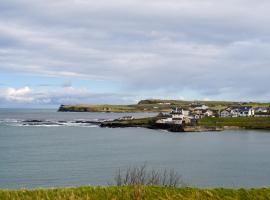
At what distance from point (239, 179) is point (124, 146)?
39750 mm

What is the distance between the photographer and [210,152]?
82.5 meters

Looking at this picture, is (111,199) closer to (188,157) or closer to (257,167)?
(257,167)

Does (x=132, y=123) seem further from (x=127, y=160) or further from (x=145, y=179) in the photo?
(x=145, y=179)

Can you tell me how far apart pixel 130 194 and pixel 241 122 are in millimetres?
136985

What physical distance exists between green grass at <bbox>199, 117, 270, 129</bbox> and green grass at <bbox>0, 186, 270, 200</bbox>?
12786 cm

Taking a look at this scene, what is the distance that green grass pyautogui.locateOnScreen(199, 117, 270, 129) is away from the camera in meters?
142

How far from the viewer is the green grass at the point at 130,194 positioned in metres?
15.7

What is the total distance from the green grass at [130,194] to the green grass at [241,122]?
12786 cm

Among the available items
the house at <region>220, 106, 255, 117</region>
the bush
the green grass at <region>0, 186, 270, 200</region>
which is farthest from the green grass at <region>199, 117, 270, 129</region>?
the green grass at <region>0, 186, 270, 200</region>

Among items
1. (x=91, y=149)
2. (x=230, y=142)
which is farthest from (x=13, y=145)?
(x=230, y=142)

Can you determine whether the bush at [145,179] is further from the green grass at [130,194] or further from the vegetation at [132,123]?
the vegetation at [132,123]

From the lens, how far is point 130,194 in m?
15.6

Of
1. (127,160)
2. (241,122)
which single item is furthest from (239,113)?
(127,160)

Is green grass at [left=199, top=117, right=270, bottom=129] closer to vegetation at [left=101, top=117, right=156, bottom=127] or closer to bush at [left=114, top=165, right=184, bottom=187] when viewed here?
vegetation at [left=101, top=117, right=156, bottom=127]
